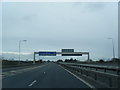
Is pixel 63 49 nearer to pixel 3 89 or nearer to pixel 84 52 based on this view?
pixel 84 52

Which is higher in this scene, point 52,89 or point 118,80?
point 118,80

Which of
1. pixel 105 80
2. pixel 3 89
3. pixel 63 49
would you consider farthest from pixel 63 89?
pixel 63 49

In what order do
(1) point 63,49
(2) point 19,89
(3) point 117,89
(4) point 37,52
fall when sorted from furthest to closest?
(4) point 37,52
(1) point 63,49
(2) point 19,89
(3) point 117,89

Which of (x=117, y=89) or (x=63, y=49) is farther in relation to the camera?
(x=63, y=49)

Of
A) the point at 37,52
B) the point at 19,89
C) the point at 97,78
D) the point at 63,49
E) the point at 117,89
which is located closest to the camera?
the point at 117,89

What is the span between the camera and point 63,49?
105 metres

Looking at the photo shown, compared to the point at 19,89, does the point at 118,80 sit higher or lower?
higher

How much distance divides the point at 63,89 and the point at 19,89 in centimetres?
246

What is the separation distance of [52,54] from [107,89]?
97.7 m

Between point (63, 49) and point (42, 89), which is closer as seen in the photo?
point (42, 89)

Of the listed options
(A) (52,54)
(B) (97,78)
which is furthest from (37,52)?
(B) (97,78)

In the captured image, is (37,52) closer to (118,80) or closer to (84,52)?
(84,52)

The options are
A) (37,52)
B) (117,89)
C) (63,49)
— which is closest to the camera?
(117,89)

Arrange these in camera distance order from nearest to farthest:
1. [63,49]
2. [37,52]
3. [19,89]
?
[19,89]
[63,49]
[37,52]
